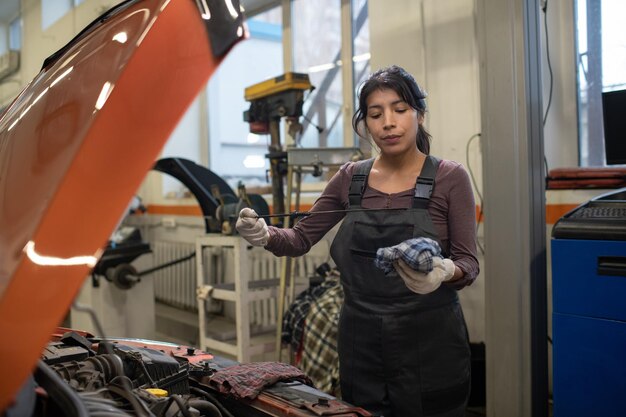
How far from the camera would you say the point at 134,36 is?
0.74m

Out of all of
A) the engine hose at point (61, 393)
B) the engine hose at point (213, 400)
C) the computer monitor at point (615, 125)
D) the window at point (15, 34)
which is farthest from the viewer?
the window at point (15, 34)

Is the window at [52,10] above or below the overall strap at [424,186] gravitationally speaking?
above

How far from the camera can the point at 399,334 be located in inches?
57.5

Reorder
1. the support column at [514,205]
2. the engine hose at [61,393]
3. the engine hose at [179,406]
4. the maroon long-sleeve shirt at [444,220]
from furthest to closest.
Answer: the support column at [514,205], the maroon long-sleeve shirt at [444,220], the engine hose at [179,406], the engine hose at [61,393]

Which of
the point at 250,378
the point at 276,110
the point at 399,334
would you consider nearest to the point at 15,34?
the point at 276,110

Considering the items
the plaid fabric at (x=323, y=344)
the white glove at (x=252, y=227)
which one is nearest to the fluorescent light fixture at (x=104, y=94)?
the white glove at (x=252, y=227)

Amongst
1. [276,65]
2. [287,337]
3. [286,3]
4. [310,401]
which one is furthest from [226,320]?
[310,401]

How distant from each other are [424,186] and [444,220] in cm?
11

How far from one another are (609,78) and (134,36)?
2.72m

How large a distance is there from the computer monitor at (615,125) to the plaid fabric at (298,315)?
4.82 ft

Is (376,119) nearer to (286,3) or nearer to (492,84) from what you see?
(492,84)

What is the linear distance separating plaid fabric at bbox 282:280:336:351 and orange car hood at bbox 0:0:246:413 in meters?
2.08

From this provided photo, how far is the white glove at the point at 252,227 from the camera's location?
4.78 ft

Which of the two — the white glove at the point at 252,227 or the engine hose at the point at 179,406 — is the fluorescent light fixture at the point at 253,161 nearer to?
the white glove at the point at 252,227
